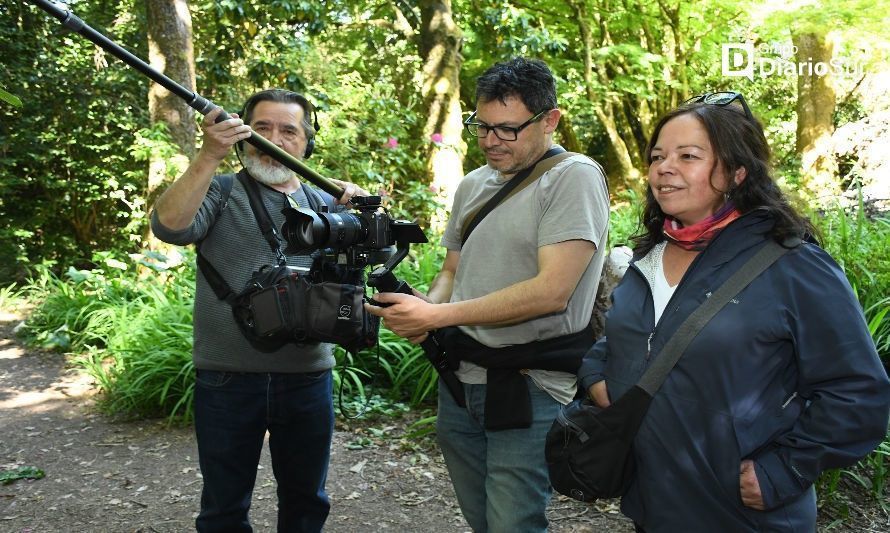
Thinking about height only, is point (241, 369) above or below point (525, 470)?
above

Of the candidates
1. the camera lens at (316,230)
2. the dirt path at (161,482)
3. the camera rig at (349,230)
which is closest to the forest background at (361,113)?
the dirt path at (161,482)

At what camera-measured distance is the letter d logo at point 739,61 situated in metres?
15.2

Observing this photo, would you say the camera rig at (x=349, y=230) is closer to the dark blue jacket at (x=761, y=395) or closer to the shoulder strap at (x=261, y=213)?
the shoulder strap at (x=261, y=213)

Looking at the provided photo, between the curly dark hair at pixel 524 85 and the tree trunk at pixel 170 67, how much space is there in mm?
5982

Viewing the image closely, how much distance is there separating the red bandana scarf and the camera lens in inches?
36.7

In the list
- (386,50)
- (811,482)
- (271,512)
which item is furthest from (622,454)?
(386,50)

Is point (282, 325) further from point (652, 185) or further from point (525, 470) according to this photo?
point (652, 185)

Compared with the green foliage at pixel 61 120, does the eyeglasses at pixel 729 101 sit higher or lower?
lower

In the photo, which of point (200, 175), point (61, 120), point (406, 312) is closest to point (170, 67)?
point (61, 120)

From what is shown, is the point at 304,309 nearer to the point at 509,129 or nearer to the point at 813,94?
the point at 509,129

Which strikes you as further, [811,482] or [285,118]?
[285,118]

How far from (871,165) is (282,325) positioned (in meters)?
→ 9.24

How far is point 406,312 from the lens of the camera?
7.52 feet

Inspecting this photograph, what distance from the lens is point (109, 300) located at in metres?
7.61
